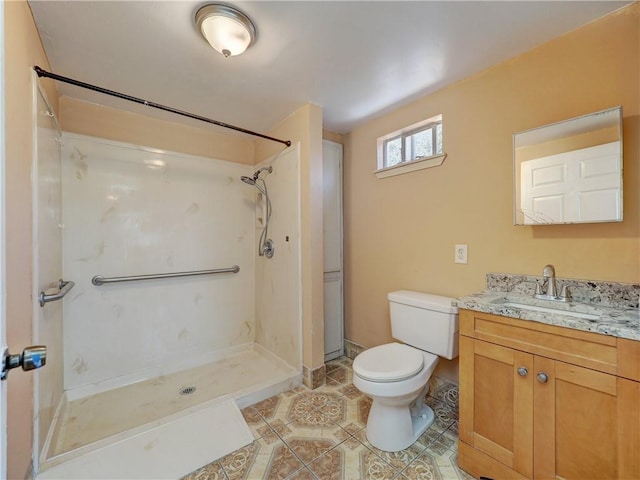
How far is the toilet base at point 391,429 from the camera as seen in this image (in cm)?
149

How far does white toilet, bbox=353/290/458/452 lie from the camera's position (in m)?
1.44

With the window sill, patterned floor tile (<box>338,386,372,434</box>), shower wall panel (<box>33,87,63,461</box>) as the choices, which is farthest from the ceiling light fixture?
patterned floor tile (<box>338,386,372,434</box>)

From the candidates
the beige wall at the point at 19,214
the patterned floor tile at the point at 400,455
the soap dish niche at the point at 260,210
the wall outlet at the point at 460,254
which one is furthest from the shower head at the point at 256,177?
the patterned floor tile at the point at 400,455

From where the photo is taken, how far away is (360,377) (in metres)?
1.48

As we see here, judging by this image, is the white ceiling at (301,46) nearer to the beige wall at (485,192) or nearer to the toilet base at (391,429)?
the beige wall at (485,192)

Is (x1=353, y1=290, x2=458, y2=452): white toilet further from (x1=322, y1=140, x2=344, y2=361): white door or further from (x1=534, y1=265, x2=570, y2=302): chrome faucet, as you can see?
(x1=322, y1=140, x2=344, y2=361): white door

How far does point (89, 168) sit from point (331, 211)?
74.2 inches

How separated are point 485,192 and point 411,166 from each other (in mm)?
549

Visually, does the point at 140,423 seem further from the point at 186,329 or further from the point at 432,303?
the point at 432,303

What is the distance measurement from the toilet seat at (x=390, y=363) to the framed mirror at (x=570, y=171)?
95 centimetres

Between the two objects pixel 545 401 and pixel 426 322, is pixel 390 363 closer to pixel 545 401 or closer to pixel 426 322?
pixel 426 322

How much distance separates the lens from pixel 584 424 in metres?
1.01

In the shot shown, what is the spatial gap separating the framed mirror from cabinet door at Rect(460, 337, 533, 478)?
723 millimetres

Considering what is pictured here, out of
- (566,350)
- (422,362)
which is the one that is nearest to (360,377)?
(422,362)
